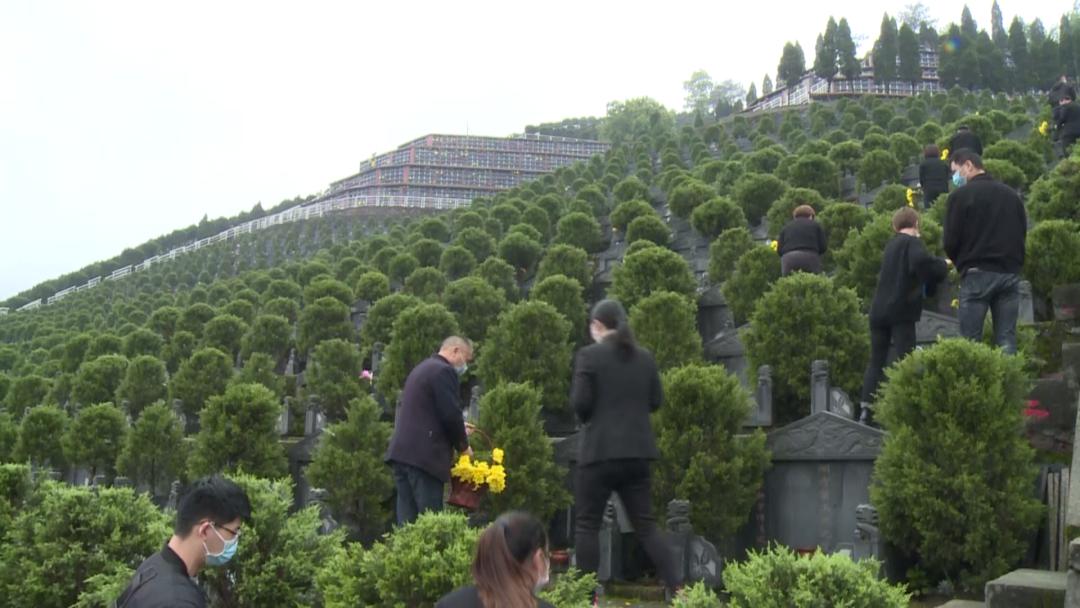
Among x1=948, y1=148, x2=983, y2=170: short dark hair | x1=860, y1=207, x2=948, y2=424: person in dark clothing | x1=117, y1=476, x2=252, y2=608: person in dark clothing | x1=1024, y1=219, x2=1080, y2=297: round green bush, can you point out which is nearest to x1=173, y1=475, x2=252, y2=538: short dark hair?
x1=117, y1=476, x2=252, y2=608: person in dark clothing

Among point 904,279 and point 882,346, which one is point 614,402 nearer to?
point 904,279

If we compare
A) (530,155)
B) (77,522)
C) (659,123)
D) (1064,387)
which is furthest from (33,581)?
(530,155)

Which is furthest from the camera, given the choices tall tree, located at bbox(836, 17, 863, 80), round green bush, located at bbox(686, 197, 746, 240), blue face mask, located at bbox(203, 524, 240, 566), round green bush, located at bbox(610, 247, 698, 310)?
tall tree, located at bbox(836, 17, 863, 80)

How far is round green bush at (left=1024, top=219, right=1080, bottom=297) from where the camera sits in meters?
12.2

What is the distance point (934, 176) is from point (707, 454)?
36.9 feet

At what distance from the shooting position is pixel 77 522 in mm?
8508

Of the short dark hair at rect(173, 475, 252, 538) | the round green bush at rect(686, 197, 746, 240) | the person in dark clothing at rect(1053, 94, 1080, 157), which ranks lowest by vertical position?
the short dark hair at rect(173, 475, 252, 538)

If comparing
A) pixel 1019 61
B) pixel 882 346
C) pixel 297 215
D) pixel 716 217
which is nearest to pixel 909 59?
pixel 1019 61

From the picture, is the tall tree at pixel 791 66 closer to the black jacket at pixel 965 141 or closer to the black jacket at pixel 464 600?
the black jacket at pixel 965 141

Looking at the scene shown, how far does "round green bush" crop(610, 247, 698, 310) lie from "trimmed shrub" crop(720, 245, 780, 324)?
76 cm

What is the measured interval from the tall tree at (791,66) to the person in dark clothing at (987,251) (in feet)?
251

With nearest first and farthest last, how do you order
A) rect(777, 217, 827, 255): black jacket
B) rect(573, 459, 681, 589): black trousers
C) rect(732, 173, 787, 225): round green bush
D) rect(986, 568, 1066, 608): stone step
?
rect(986, 568, 1066, 608): stone step < rect(573, 459, 681, 589): black trousers < rect(777, 217, 827, 255): black jacket < rect(732, 173, 787, 225): round green bush

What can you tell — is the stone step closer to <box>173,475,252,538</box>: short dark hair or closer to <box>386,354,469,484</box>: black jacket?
<box>386,354,469,484</box>: black jacket

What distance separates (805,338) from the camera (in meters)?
12.4
